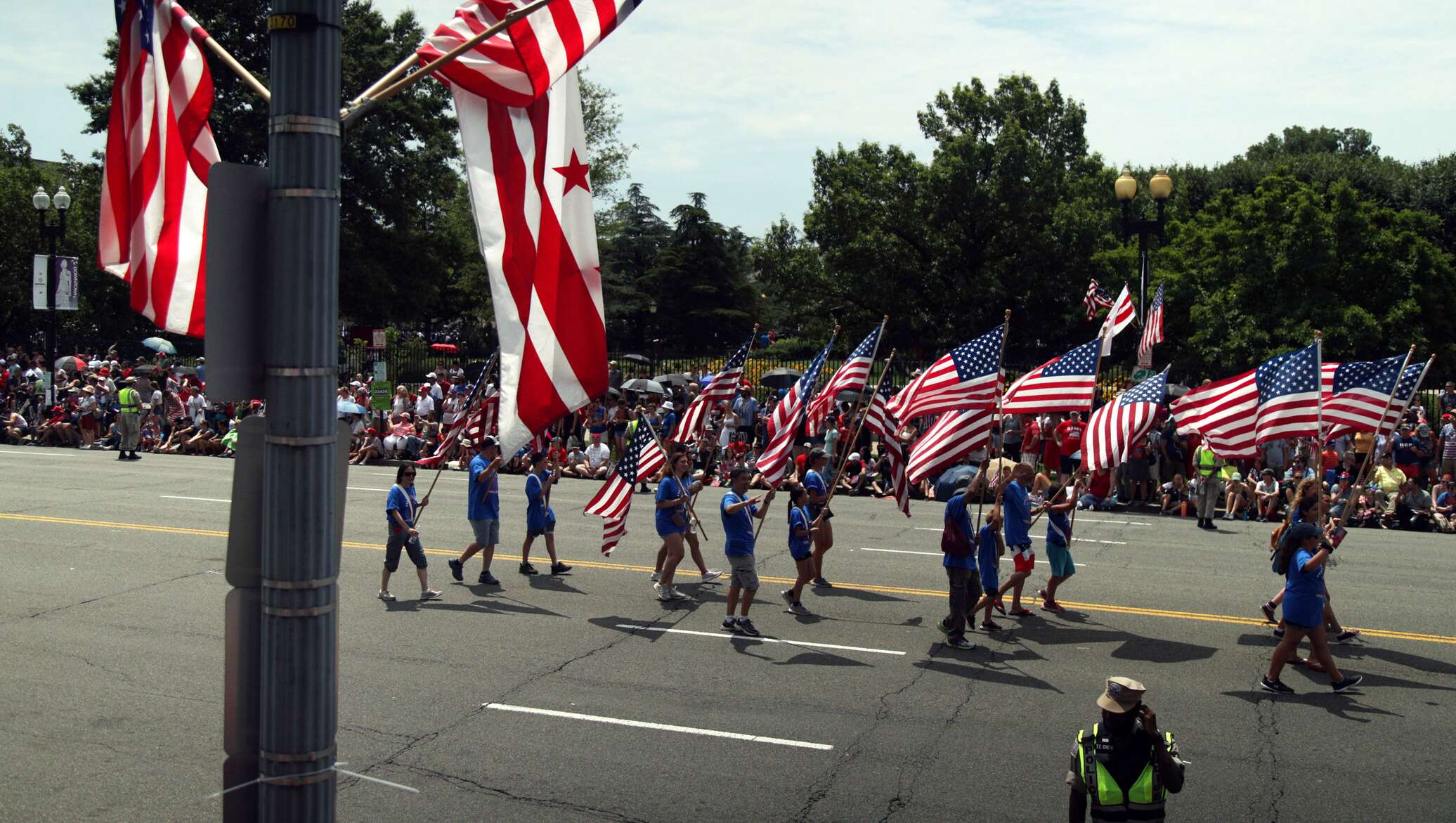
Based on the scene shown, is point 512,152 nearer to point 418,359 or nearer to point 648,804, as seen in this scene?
point 648,804

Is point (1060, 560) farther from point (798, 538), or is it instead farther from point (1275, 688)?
point (1275, 688)

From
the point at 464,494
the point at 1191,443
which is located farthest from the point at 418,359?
the point at 1191,443

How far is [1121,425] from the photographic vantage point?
13.3 meters

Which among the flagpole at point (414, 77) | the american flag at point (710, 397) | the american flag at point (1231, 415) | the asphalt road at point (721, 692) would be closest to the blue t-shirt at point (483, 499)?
the asphalt road at point (721, 692)

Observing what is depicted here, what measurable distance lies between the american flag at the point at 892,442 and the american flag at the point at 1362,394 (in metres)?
4.49

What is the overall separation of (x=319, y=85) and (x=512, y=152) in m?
1.84

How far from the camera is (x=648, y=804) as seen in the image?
791cm

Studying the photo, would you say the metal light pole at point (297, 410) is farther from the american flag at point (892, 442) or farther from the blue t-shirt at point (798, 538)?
the american flag at point (892, 442)

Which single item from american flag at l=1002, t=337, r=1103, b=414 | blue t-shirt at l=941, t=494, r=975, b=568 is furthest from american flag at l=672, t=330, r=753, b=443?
blue t-shirt at l=941, t=494, r=975, b=568

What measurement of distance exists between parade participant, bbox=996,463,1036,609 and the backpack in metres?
1.21

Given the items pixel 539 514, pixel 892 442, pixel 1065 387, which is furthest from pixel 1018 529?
pixel 539 514

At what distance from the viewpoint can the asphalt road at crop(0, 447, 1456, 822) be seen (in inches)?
318

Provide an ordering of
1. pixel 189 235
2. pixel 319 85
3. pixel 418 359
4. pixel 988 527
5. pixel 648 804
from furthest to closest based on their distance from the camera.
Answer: pixel 418 359, pixel 988 527, pixel 648 804, pixel 189 235, pixel 319 85

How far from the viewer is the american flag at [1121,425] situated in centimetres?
1316
